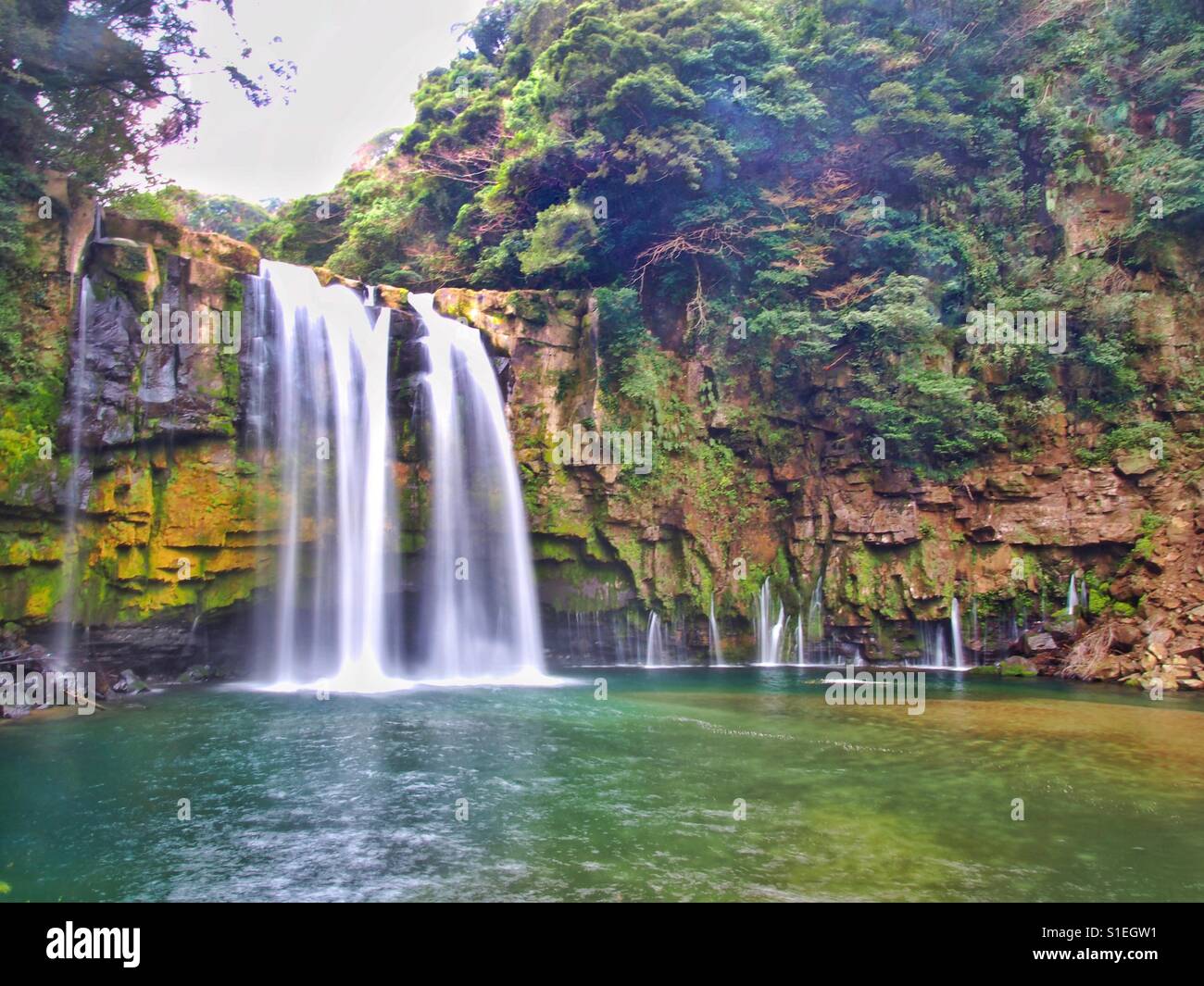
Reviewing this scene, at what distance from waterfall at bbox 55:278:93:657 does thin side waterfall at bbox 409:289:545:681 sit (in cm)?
680

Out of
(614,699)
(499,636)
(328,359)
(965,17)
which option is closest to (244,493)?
(328,359)

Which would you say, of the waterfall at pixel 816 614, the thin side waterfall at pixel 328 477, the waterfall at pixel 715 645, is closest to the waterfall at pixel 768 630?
the waterfall at pixel 816 614

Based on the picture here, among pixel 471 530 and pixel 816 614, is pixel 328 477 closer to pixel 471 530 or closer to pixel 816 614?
pixel 471 530

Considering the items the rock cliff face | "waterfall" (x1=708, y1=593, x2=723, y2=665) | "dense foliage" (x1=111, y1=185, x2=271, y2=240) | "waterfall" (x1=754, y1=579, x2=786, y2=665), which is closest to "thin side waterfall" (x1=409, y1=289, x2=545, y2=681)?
the rock cliff face

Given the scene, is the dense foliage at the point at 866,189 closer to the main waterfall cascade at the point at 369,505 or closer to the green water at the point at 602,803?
the main waterfall cascade at the point at 369,505

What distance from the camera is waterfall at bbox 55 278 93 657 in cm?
1559

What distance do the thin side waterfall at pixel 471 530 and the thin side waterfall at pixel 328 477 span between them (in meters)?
1.32

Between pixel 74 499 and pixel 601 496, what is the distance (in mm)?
11345

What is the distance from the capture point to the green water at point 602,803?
689cm

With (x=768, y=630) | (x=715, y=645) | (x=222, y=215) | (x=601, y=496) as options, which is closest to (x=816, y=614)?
(x=768, y=630)

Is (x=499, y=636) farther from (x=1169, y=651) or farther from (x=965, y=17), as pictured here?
(x=965, y=17)

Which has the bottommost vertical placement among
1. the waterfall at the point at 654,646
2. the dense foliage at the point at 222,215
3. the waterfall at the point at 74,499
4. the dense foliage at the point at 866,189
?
the waterfall at the point at 654,646

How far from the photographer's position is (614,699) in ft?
51.1

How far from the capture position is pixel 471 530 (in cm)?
1998
